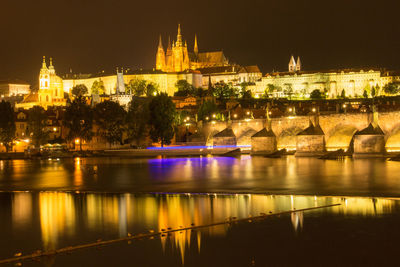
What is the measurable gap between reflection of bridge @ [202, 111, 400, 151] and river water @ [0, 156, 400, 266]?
13947 millimetres

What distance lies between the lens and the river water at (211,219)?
1295cm

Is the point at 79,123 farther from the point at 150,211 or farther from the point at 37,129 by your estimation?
the point at 150,211

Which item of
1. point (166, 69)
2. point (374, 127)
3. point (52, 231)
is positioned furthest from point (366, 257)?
point (166, 69)

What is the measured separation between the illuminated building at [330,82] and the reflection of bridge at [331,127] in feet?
263

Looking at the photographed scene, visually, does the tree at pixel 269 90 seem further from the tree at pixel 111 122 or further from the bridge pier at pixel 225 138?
the bridge pier at pixel 225 138

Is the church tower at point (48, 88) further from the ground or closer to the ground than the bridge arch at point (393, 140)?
further from the ground

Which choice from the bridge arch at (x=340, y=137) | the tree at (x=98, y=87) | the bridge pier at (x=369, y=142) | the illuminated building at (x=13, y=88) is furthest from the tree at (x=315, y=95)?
the bridge pier at (x=369, y=142)

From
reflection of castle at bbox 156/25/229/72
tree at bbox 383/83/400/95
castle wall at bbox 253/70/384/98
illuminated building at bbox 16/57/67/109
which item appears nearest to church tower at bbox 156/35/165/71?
reflection of castle at bbox 156/25/229/72

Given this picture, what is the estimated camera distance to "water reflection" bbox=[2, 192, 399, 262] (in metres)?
15.4

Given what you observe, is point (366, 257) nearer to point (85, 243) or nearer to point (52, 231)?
point (85, 243)

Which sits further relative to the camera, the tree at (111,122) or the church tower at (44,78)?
the church tower at (44,78)

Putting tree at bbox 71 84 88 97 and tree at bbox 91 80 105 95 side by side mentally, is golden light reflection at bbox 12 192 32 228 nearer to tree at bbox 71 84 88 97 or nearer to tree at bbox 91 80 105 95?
tree at bbox 71 84 88 97

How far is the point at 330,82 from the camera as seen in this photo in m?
142

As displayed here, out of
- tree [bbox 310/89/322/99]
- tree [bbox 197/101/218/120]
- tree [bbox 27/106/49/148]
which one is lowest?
tree [bbox 27/106/49/148]
